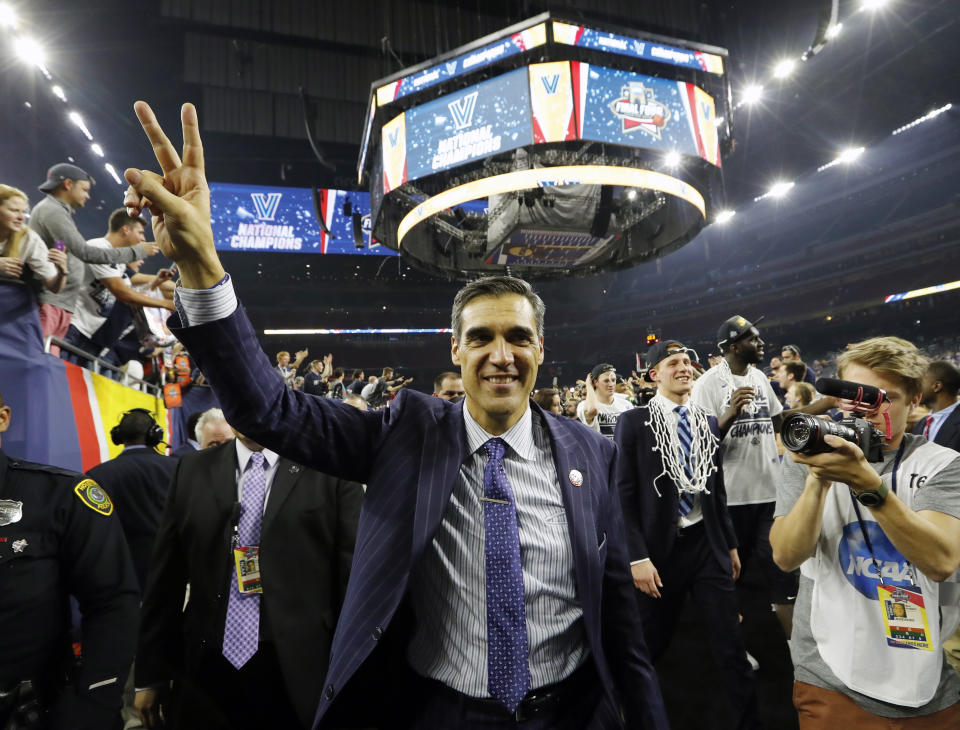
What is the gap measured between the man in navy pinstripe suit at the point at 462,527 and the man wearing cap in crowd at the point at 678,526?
134 cm

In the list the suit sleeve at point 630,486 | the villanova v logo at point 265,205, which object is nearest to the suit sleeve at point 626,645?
the suit sleeve at point 630,486

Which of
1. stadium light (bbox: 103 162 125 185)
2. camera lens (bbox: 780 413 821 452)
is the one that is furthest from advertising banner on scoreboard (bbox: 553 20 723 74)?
stadium light (bbox: 103 162 125 185)

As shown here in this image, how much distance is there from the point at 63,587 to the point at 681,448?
2724 millimetres

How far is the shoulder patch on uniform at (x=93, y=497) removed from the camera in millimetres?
1761

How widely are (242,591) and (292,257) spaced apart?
681 inches

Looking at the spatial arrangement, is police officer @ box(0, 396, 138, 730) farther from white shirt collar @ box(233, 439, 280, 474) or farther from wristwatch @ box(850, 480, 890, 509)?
wristwatch @ box(850, 480, 890, 509)

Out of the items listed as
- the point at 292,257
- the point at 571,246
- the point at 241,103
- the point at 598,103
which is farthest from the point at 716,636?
the point at 292,257

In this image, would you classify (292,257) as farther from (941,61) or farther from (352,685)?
(352,685)

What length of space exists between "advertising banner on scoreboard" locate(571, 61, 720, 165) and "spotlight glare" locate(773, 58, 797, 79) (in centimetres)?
269

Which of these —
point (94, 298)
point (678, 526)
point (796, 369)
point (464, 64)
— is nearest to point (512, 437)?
point (678, 526)

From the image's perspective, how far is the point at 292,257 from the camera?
1753 centimetres

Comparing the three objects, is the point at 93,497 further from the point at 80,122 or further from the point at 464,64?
the point at 80,122

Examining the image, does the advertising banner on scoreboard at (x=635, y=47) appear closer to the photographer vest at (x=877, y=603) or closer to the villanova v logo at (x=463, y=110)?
the villanova v logo at (x=463, y=110)

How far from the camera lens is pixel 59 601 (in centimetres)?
166
